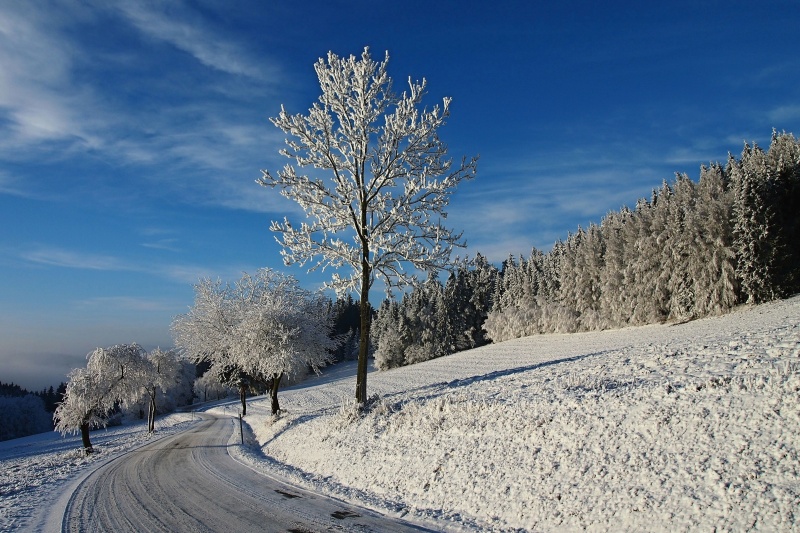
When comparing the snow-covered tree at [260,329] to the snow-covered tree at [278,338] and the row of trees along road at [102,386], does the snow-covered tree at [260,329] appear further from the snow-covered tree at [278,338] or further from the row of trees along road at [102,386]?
the row of trees along road at [102,386]

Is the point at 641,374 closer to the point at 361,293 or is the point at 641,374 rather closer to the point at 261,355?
the point at 361,293

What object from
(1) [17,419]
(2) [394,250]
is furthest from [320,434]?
(1) [17,419]

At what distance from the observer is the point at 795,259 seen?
41406 millimetres

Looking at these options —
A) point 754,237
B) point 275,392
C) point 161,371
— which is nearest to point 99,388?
point 275,392

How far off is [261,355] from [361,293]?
14909 mm

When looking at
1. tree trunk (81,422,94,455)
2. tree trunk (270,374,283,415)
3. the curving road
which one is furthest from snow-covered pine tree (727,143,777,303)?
tree trunk (81,422,94,455)

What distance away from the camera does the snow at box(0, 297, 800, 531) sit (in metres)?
6.76

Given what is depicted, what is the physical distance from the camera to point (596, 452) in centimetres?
842

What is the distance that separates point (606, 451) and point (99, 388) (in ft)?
130

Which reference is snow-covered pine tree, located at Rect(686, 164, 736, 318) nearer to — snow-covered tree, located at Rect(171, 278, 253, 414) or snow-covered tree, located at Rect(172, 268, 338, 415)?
snow-covered tree, located at Rect(172, 268, 338, 415)

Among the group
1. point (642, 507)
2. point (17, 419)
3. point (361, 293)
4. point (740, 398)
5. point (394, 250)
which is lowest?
point (17, 419)

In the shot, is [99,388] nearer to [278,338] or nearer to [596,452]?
[278,338]

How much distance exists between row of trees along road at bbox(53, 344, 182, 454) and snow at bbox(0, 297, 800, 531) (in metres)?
23.6

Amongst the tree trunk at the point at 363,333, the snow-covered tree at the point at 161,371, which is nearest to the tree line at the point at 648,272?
the tree trunk at the point at 363,333
